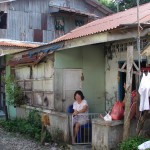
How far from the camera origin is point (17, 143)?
31.7 ft

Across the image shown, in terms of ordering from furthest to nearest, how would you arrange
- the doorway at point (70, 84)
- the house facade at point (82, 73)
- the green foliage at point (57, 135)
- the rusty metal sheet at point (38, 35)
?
1. the rusty metal sheet at point (38, 35)
2. the doorway at point (70, 84)
3. the house facade at point (82, 73)
4. the green foliage at point (57, 135)

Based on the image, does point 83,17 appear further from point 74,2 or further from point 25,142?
point 25,142

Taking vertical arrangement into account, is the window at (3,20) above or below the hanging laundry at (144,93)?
above

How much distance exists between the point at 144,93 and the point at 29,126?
5.30 meters

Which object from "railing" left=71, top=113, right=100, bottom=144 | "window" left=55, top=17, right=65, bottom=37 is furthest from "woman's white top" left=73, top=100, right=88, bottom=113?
"window" left=55, top=17, right=65, bottom=37

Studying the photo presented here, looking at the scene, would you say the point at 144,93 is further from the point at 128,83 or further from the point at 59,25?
the point at 59,25

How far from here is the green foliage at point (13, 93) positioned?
1247cm

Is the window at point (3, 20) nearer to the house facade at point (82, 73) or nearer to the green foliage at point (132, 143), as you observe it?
the house facade at point (82, 73)

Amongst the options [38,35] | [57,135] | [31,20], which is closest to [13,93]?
[57,135]

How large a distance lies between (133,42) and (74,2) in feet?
47.2

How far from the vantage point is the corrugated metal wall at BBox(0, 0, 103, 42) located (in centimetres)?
1955

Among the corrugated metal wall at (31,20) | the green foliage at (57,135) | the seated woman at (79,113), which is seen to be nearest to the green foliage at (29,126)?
the green foliage at (57,135)

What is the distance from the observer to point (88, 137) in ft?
28.7

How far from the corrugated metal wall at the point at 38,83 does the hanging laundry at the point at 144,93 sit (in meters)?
3.94
